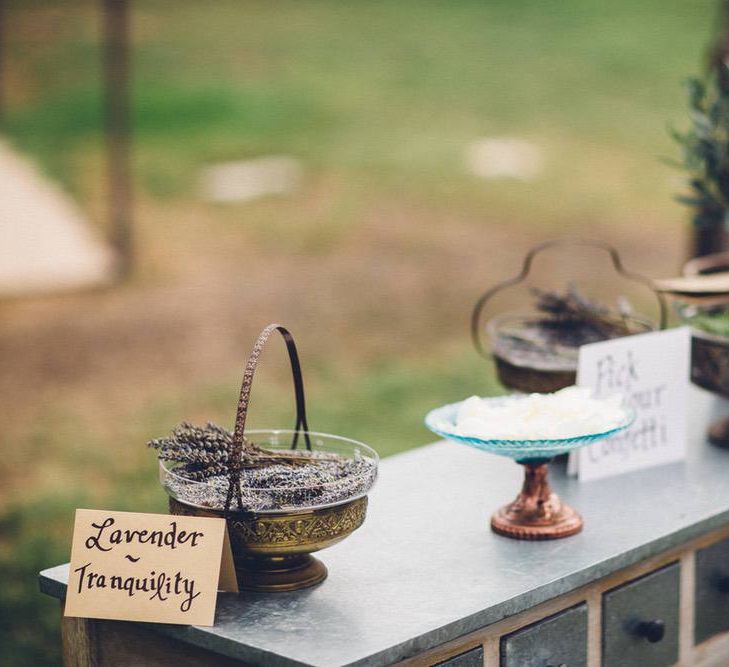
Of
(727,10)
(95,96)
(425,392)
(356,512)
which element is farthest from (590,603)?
(95,96)

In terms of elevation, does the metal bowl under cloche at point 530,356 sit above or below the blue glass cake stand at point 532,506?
above

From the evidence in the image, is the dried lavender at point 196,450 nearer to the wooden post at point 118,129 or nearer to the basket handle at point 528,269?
the basket handle at point 528,269

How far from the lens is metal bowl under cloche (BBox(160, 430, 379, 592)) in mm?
1901

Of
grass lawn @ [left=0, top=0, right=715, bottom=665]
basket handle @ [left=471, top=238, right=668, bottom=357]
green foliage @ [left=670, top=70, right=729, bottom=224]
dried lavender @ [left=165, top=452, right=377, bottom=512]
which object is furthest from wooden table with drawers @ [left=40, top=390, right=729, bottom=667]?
grass lawn @ [left=0, top=0, right=715, bottom=665]

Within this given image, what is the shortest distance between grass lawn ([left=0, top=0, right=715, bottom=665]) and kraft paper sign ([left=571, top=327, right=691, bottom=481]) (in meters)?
2.18

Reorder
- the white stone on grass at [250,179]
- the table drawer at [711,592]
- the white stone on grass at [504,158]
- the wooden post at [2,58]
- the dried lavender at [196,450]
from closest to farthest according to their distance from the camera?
1. the dried lavender at [196,450]
2. the table drawer at [711,592]
3. the white stone on grass at [250,179]
4. the white stone on grass at [504,158]
5. the wooden post at [2,58]

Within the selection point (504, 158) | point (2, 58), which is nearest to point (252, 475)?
point (504, 158)

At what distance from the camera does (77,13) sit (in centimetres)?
1402

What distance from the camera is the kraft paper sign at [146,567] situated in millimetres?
1869

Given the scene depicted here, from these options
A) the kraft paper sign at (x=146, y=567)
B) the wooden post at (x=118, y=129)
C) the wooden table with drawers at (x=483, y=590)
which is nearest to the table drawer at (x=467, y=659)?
the wooden table with drawers at (x=483, y=590)

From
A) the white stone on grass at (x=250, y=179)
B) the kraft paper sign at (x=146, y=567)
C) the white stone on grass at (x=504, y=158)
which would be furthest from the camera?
the white stone on grass at (x=504, y=158)

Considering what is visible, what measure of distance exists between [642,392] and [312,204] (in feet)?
29.0

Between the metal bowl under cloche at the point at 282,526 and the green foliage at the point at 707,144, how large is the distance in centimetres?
136

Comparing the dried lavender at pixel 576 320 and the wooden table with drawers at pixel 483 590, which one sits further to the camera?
the dried lavender at pixel 576 320
